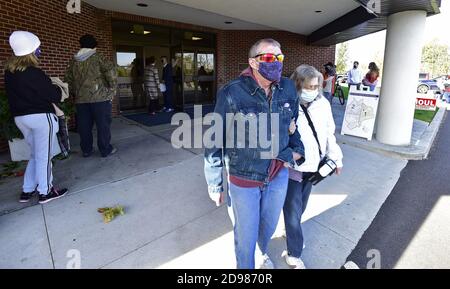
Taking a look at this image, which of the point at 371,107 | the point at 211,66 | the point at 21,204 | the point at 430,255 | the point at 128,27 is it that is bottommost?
the point at 430,255

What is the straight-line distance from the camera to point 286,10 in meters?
7.52

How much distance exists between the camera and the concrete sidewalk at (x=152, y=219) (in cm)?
247

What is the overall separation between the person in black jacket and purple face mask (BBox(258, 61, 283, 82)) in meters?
2.47

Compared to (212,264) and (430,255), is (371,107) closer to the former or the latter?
(430,255)

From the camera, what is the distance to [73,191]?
3592 mm

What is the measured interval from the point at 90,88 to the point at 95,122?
59 cm

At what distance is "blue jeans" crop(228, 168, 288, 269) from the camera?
6.15ft

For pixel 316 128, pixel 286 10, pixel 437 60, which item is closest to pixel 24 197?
pixel 316 128

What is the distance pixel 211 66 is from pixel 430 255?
10.3 meters

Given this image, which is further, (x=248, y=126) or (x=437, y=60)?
(x=437, y=60)

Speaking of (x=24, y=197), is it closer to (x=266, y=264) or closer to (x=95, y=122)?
(x=95, y=122)

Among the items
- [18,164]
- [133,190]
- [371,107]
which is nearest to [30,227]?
[133,190]

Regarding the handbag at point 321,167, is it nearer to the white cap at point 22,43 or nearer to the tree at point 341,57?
the white cap at point 22,43

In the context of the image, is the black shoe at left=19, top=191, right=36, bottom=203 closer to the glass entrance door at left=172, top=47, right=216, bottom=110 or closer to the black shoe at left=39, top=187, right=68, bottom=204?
the black shoe at left=39, top=187, right=68, bottom=204
